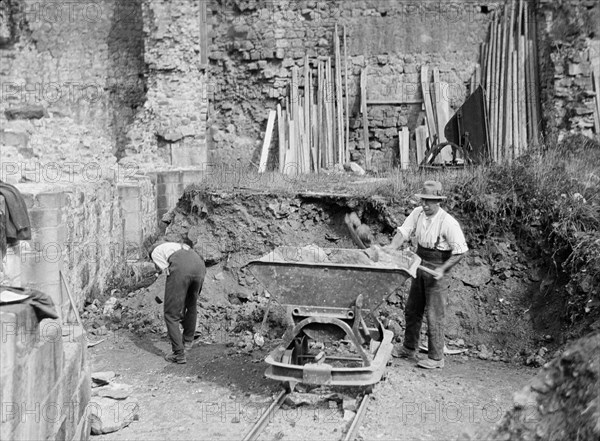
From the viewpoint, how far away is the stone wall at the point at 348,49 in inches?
576

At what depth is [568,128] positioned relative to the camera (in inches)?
527

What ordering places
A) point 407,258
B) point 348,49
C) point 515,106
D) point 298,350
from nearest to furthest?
point 298,350 → point 407,258 → point 515,106 → point 348,49

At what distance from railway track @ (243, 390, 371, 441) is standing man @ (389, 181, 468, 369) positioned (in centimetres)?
124

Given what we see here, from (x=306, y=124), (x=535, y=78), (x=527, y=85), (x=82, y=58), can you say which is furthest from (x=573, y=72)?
(x=82, y=58)

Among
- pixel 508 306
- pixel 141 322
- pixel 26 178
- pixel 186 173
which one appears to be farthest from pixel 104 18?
pixel 508 306

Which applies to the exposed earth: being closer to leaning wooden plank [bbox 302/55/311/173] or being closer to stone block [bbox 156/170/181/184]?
stone block [bbox 156/170/181/184]

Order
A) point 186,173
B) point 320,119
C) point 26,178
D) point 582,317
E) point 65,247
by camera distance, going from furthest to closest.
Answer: point 320,119 < point 186,173 < point 26,178 < point 65,247 < point 582,317

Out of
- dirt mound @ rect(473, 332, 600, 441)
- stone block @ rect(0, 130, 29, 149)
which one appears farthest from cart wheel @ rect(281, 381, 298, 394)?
stone block @ rect(0, 130, 29, 149)

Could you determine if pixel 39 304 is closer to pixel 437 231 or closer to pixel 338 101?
pixel 437 231

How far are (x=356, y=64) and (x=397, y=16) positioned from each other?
127 cm

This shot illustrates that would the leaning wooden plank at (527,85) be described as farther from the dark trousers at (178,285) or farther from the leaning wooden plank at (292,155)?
the dark trousers at (178,285)

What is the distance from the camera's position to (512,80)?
1393 cm

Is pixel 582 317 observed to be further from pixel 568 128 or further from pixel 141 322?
pixel 568 128

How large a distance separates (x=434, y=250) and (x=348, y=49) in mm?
8634
